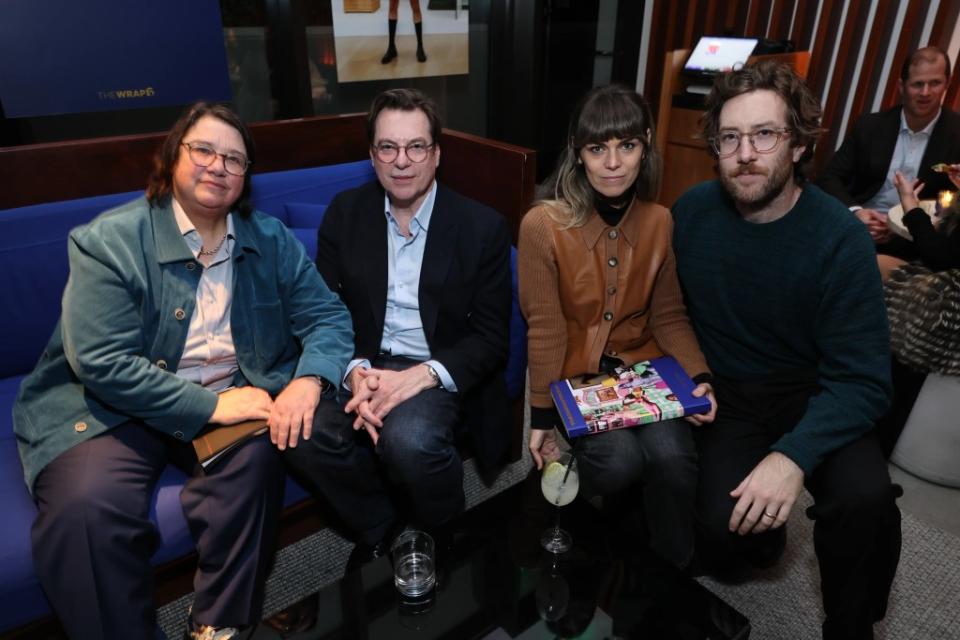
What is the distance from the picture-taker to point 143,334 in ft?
4.83

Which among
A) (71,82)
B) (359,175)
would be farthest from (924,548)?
(71,82)

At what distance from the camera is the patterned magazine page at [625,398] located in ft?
5.03

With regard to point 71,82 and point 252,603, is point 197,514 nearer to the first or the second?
point 252,603

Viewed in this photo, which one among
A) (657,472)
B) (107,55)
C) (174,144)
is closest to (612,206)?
(657,472)

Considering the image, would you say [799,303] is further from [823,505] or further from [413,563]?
[413,563]

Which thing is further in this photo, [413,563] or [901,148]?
[901,148]

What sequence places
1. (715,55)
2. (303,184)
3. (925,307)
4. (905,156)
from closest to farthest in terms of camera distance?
(925,307)
(303,184)
(905,156)
(715,55)

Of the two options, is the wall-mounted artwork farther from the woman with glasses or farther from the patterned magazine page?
the patterned magazine page

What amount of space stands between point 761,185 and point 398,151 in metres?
0.90

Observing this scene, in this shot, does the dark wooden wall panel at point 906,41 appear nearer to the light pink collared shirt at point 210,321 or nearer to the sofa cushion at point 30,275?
the light pink collared shirt at point 210,321

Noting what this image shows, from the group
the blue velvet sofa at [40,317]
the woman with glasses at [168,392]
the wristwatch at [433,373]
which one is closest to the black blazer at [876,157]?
the blue velvet sofa at [40,317]

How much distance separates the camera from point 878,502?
1.34m

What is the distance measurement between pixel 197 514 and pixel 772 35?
441 centimetres

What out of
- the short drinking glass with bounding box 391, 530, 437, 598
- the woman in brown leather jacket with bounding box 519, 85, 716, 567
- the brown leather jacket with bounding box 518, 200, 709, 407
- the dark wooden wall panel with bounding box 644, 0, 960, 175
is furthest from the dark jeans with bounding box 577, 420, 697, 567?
the dark wooden wall panel with bounding box 644, 0, 960, 175
